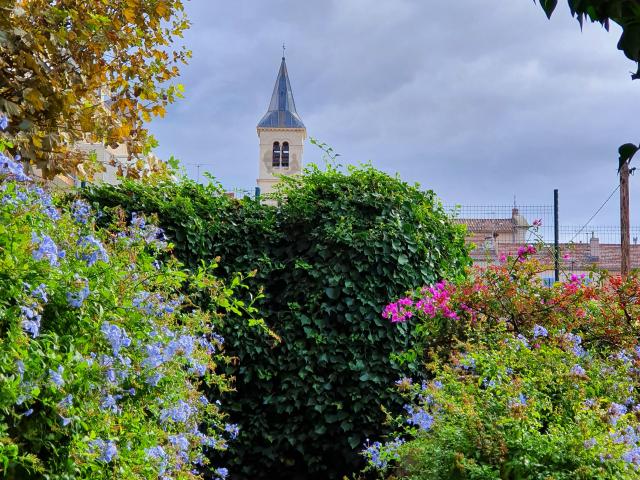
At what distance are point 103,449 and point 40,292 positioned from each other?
1.79ft

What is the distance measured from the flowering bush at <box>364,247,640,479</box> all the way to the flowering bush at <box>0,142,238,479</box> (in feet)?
4.10

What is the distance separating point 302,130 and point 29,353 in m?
57.2

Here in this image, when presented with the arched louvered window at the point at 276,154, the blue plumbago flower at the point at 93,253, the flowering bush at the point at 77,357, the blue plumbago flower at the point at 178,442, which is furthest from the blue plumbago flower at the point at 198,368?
the arched louvered window at the point at 276,154

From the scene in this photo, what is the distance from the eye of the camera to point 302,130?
58.5m

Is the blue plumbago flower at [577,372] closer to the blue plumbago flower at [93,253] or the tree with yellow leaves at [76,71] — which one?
the blue plumbago flower at [93,253]

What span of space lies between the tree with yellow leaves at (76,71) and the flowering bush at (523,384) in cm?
268

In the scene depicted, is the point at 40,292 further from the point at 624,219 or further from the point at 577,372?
the point at 624,219

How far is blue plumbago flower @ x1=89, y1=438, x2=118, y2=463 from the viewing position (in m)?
2.22

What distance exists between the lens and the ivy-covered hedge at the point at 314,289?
17.6ft

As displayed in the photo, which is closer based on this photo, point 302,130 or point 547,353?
point 547,353

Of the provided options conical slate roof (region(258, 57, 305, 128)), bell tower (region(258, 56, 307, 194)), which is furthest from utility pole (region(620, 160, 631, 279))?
conical slate roof (region(258, 57, 305, 128))

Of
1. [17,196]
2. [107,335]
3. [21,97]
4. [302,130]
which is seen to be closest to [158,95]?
[21,97]

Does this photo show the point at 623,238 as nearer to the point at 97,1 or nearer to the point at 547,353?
the point at 547,353

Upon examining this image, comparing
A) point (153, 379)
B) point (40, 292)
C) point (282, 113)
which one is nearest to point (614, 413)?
point (153, 379)
